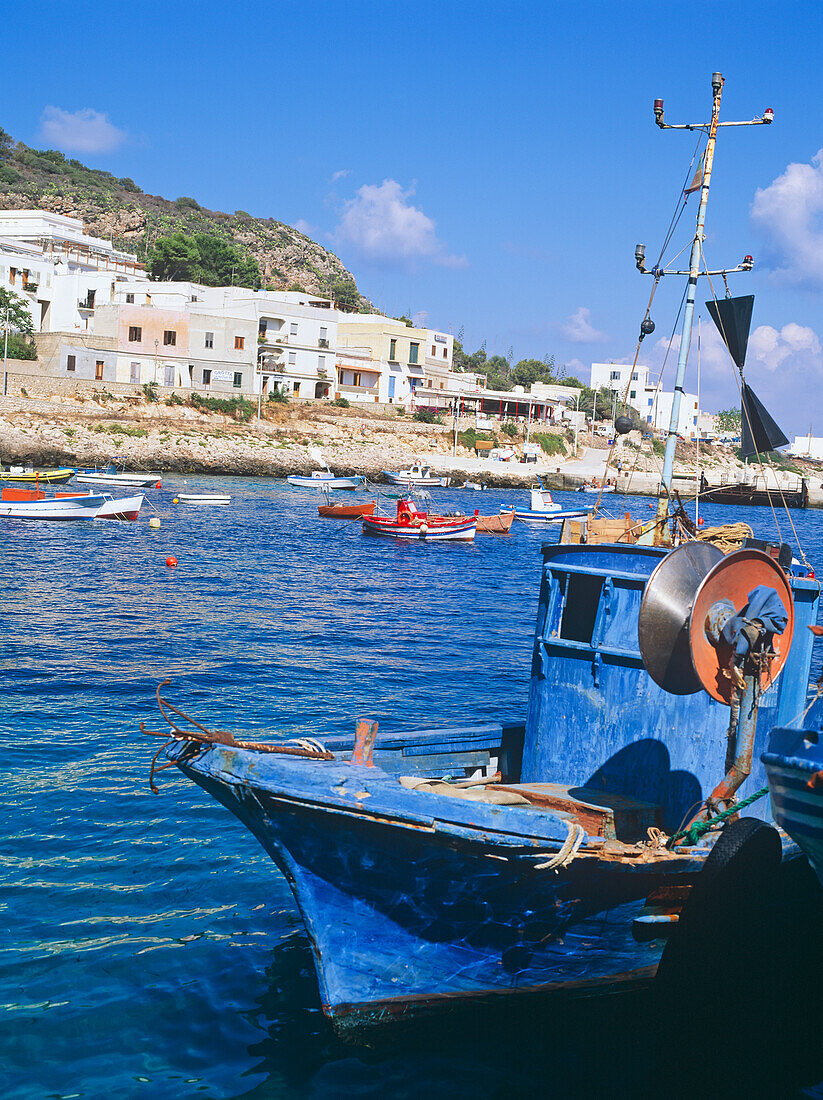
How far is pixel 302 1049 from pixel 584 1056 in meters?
2.22

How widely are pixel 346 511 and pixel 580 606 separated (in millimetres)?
45273

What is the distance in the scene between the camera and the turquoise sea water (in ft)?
24.1

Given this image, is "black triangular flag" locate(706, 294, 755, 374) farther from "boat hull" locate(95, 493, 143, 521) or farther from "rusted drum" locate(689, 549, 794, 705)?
"boat hull" locate(95, 493, 143, 521)

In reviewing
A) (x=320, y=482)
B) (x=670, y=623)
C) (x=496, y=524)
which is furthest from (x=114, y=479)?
(x=670, y=623)

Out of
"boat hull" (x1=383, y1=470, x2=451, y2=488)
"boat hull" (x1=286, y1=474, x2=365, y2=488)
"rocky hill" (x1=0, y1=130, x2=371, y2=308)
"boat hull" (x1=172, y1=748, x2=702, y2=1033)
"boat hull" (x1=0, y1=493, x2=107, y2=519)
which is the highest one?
"rocky hill" (x1=0, y1=130, x2=371, y2=308)

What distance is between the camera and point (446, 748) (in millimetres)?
10117

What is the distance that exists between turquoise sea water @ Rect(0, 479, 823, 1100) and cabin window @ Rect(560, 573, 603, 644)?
3300 millimetres

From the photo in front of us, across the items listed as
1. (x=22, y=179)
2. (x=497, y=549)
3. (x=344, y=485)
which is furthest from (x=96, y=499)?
(x=22, y=179)

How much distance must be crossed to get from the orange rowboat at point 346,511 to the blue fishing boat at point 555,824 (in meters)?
44.5

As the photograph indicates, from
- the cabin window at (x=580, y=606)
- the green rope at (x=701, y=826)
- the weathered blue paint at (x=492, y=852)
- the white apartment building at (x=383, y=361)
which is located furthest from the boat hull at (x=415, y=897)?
the white apartment building at (x=383, y=361)

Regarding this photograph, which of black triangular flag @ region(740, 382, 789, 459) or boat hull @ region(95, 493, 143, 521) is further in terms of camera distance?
boat hull @ region(95, 493, 143, 521)

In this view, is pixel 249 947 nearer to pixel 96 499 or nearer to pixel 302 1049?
pixel 302 1049

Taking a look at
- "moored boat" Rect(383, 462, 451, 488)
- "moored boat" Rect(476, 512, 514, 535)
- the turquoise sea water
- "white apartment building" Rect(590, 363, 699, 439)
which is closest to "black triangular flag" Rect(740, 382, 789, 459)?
the turquoise sea water

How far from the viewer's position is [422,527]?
1902 inches
